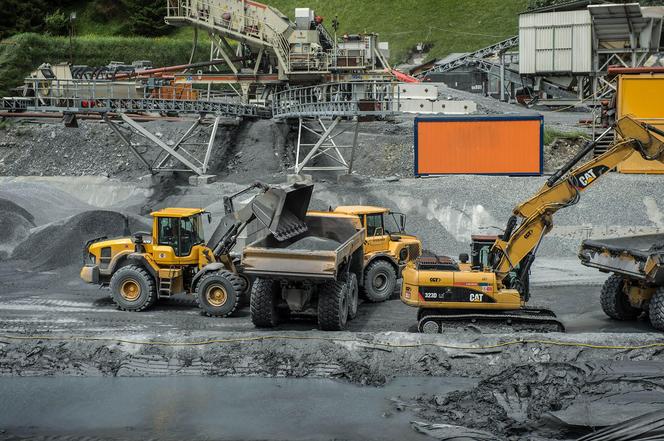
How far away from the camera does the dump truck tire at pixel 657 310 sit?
17.6 m

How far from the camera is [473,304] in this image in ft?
58.3

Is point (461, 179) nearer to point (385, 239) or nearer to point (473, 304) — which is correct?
point (385, 239)

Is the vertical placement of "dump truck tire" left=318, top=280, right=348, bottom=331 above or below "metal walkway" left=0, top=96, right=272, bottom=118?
below

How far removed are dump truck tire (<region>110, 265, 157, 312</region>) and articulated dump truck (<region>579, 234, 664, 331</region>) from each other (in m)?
9.42

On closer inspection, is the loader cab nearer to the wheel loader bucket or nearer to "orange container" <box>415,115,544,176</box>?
the wheel loader bucket

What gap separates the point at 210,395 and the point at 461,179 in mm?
16394

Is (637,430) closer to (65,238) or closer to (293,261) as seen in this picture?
(293,261)

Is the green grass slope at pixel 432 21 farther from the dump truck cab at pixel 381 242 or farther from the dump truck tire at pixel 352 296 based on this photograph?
the dump truck tire at pixel 352 296

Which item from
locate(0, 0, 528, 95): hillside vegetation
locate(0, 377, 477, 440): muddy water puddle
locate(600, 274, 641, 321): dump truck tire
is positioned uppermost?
locate(0, 0, 528, 95): hillside vegetation

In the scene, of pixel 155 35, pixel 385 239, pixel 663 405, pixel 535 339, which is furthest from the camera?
pixel 155 35

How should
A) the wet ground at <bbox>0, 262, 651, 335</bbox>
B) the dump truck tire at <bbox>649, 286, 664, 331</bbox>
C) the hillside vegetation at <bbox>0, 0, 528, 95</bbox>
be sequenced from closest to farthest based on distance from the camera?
the dump truck tire at <bbox>649, 286, 664, 331</bbox>, the wet ground at <bbox>0, 262, 651, 335</bbox>, the hillside vegetation at <bbox>0, 0, 528, 95</bbox>

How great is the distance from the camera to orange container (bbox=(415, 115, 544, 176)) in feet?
100

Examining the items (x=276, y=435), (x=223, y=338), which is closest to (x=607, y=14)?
(x=223, y=338)

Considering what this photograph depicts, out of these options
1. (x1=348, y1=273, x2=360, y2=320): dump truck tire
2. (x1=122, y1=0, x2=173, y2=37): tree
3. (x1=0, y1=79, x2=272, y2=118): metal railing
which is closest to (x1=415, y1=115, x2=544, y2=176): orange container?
(x1=0, y1=79, x2=272, y2=118): metal railing
